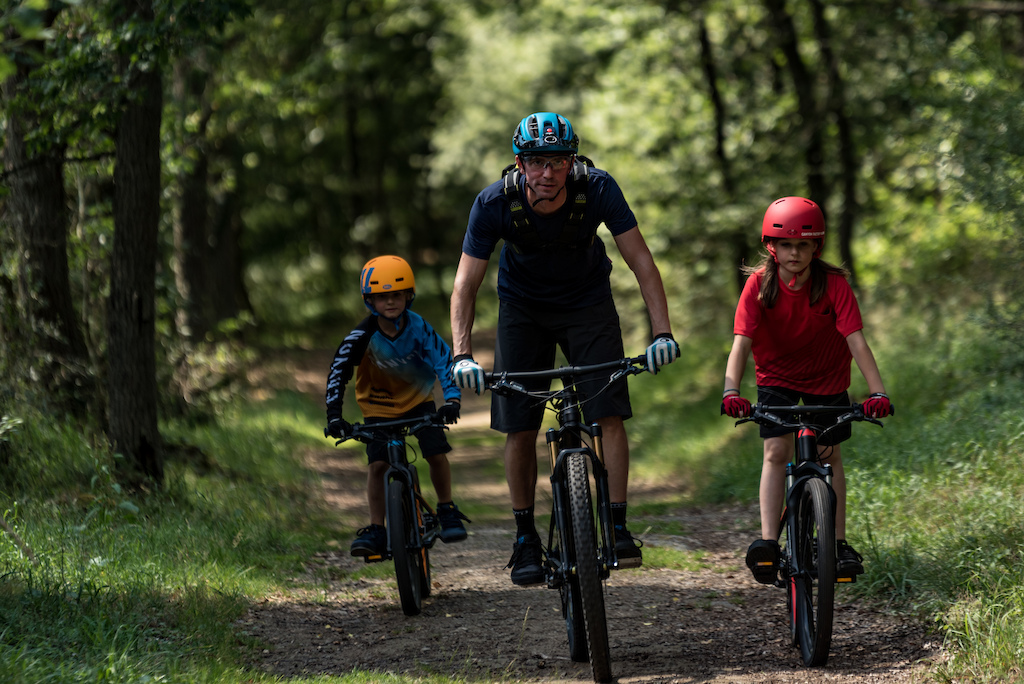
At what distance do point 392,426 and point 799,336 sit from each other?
2.28 m

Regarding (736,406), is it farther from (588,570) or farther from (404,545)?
(404,545)

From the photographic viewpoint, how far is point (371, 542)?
5.79m

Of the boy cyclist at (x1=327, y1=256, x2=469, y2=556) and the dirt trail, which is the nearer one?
the dirt trail

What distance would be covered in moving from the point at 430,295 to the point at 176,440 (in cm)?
2664

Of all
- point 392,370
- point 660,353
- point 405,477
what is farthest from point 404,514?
point 660,353

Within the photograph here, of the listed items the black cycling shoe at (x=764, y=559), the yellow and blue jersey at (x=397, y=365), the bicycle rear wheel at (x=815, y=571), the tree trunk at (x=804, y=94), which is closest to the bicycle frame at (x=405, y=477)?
the yellow and blue jersey at (x=397, y=365)

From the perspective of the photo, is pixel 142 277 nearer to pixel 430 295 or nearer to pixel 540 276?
pixel 540 276

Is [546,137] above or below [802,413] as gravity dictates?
above

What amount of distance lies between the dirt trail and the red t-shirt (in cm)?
127

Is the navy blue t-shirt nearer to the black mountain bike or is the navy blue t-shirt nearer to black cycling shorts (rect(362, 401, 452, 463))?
the black mountain bike

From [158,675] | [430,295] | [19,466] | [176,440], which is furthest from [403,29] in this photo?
[158,675]

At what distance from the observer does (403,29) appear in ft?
89.7

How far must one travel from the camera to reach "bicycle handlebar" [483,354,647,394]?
427cm

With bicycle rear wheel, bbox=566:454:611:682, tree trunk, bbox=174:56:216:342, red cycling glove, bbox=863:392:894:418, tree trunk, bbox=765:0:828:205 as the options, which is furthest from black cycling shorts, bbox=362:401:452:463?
tree trunk, bbox=765:0:828:205
